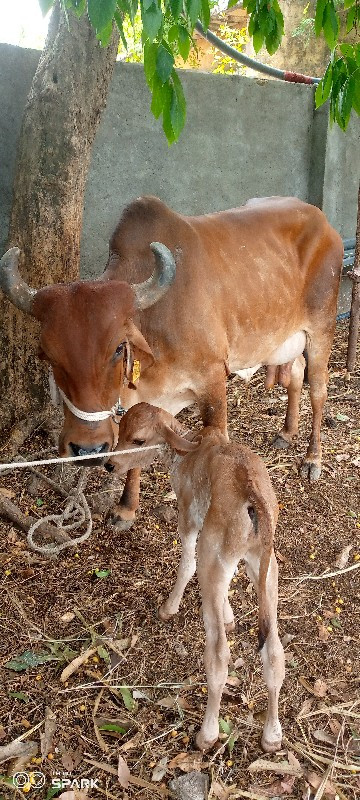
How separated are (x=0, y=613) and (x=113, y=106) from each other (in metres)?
4.50

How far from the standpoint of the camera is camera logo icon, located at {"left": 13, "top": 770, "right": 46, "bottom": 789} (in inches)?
96.9

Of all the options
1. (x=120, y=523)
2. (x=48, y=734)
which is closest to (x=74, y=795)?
(x=48, y=734)

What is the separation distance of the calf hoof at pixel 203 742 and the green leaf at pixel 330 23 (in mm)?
3016

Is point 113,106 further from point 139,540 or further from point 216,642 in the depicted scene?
point 216,642

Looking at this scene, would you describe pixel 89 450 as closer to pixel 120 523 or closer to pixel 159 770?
pixel 120 523

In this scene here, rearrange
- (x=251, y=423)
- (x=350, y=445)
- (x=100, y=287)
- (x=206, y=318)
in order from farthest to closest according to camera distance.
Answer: (x=251, y=423)
(x=350, y=445)
(x=206, y=318)
(x=100, y=287)

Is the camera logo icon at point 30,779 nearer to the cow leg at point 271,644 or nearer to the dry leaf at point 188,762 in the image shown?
the dry leaf at point 188,762

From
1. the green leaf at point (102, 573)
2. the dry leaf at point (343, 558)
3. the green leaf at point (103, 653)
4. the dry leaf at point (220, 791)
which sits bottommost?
the dry leaf at point (220, 791)

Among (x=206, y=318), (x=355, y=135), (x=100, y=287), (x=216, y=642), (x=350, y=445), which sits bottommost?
(x=350, y=445)

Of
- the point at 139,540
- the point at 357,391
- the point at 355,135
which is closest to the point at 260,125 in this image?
the point at 355,135

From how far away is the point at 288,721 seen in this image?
2785 mm

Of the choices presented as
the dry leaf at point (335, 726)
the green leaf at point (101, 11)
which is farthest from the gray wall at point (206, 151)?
the dry leaf at point (335, 726)

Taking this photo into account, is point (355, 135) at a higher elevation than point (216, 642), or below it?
higher

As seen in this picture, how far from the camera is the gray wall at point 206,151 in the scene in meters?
5.86
